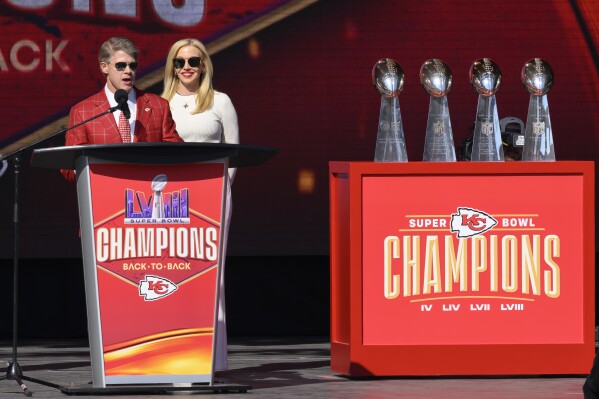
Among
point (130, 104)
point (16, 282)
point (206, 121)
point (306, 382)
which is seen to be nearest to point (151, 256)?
point (16, 282)

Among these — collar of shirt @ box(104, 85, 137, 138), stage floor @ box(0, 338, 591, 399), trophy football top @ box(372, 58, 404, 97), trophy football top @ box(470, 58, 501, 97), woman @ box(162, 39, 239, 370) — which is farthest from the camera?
woman @ box(162, 39, 239, 370)

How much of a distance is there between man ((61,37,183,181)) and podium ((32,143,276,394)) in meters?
0.48

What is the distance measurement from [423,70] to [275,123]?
2.79m

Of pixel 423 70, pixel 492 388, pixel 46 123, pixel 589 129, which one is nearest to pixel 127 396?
pixel 492 388

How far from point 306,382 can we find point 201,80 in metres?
1.68

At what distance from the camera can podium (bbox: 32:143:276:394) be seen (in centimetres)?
767

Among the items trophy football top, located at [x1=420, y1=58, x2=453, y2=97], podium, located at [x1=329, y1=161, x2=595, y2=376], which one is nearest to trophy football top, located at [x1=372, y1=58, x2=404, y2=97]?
trophy football top, located at [x1=420, y1=58, x2=453, y2=97]

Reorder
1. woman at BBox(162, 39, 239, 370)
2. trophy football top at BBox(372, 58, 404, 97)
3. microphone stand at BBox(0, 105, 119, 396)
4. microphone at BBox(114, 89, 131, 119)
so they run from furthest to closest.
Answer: woman at BBox(162, 39, 239, 370)
trophy football top at BBox(372, 58, 404, 97)
microphone stand at BBox(0, 105, 119, 396)
microphone at BBox(114, 89, 131, 119)

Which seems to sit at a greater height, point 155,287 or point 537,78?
point 537,78

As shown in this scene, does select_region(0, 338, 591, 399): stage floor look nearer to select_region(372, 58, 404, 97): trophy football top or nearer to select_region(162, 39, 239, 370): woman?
select_region(162, 39, 239, 370): woman

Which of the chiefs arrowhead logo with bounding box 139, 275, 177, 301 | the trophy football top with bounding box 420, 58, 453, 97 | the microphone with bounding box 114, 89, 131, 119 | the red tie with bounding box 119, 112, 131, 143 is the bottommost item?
the chiefs arrowhead logo with bounding box 139, 275, 177, 301

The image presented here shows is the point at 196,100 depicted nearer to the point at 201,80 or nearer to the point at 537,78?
the point at 201,80

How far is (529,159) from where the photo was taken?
8906mm

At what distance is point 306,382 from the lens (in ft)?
28.2
